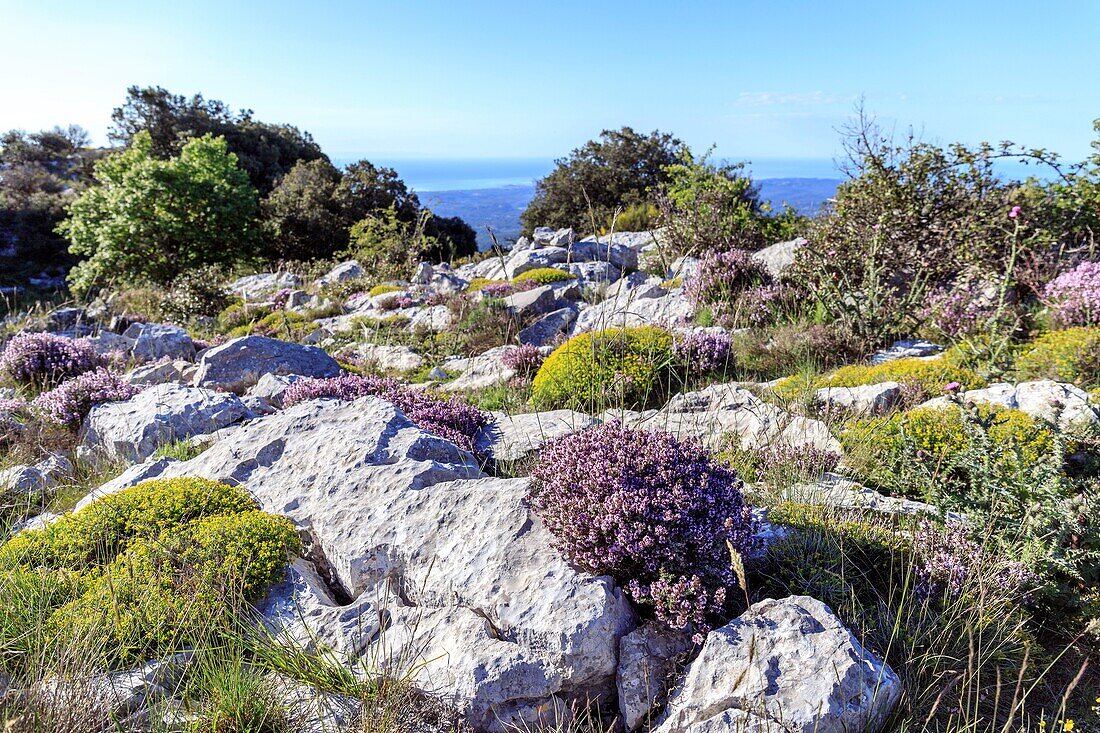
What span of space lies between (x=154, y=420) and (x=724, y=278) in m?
8.41

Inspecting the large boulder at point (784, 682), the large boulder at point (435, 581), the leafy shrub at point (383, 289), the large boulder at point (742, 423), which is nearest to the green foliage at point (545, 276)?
the leafy shrub at point (383, 289)

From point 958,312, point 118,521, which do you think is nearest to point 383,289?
point 958,312

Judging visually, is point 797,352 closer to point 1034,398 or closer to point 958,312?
point 958,312

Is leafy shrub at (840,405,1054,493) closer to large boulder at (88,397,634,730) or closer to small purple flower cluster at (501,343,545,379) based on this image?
large boulder at (88,397,634,730)

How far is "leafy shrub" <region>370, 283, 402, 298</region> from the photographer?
15148mm

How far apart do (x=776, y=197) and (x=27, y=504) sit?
16.9m

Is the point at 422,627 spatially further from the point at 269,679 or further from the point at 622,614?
the point at 622,614

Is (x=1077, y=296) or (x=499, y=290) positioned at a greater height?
(x=1077, y=296)

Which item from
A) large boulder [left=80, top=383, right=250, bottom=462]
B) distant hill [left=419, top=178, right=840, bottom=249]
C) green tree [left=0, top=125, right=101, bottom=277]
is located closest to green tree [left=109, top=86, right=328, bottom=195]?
green tree [left=0, top=125, right=101, bottom=277]

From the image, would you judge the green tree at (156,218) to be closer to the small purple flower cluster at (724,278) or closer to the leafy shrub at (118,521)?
the small purple flower cluster at (724,278)

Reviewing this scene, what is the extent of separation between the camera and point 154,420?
6152 millimetres

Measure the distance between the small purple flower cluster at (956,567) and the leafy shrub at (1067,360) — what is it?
402 centimetres

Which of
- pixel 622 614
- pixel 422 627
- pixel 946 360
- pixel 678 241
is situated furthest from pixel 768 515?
pixel 678 241

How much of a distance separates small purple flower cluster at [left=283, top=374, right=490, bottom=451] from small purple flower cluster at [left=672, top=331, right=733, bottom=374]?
2960mm
